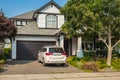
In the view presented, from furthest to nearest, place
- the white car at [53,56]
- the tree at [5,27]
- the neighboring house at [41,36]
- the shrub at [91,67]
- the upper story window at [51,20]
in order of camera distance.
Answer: the upper story window at [51,20], the neighboring house at [41,36], the tree at [5,27], the white car at [53,56], the shrub at [91,67]

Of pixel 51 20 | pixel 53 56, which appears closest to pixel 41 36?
pixel 51 20

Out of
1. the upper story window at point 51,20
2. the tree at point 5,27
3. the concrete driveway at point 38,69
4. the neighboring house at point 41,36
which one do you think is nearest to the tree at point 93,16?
the concrete driveway at point 38,69

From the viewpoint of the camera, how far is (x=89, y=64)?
21.9m

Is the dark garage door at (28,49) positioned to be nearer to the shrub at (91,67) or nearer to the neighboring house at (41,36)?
the neighboring house at (41,36)

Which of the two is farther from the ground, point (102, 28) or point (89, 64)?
point (102, 28)

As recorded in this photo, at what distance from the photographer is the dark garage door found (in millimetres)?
31703

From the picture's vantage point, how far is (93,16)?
A: 2262 cm

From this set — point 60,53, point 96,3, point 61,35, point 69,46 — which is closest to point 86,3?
point 96,3

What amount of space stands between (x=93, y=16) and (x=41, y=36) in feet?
34.2

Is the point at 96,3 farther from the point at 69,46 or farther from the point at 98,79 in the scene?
the point at 69,46

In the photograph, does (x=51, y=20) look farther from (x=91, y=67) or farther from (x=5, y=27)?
(x=91, y=67)

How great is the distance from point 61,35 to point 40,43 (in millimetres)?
3234

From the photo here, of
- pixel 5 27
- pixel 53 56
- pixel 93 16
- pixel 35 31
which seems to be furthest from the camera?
pixel 35 31

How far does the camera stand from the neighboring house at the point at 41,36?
31.4 meters
